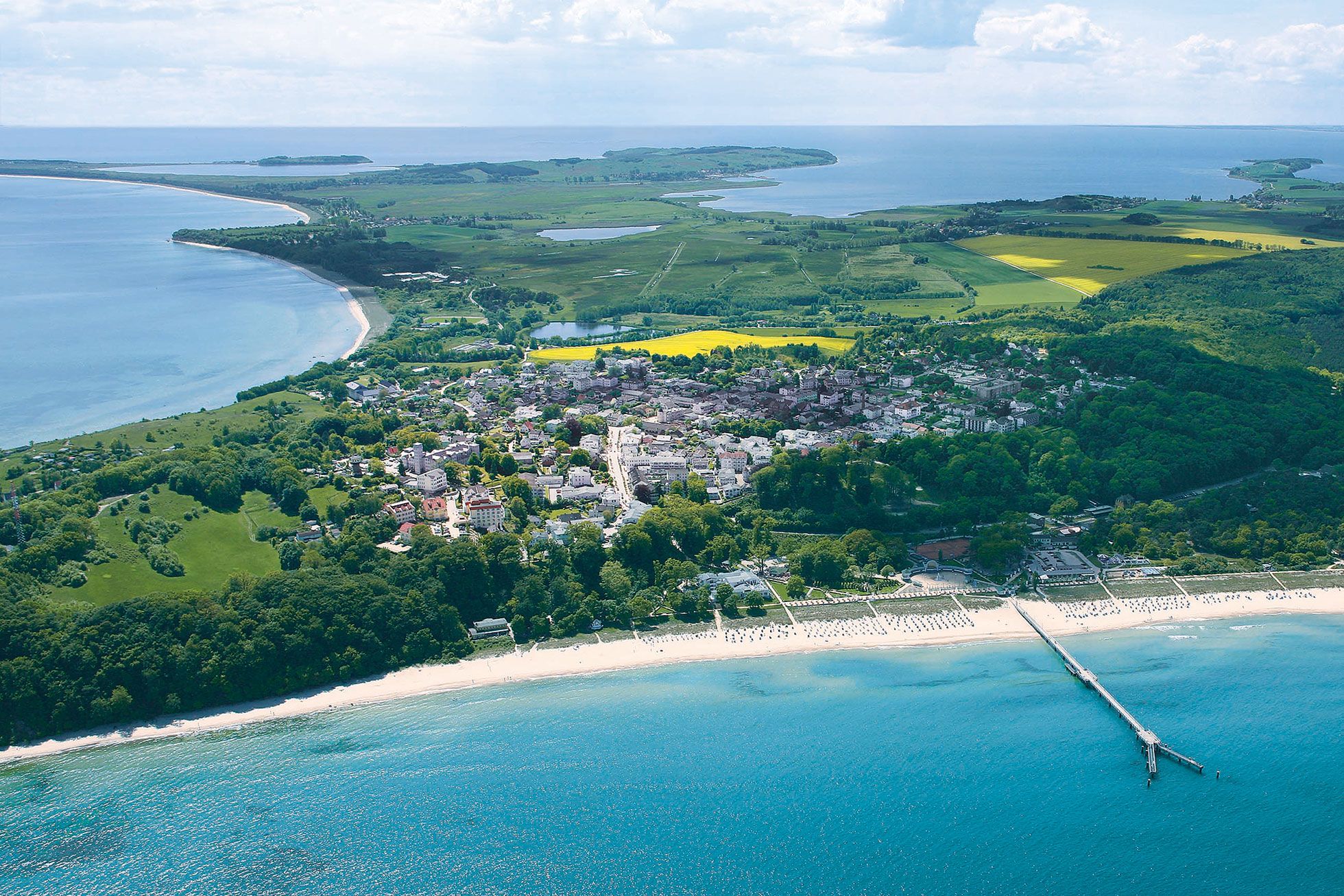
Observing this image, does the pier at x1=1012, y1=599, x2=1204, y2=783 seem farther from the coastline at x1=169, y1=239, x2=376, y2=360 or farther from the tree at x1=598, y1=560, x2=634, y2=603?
the coastline at x1=169, y1=239, x2=376, y2=360

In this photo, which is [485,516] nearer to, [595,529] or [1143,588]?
[595,529]

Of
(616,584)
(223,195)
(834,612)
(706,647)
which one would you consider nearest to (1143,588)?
(834,612)

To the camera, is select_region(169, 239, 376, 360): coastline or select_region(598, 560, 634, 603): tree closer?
select_region(598, 560, 634, 603): tree

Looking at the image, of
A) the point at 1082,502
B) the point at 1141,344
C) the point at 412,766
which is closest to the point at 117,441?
the point at 412,766

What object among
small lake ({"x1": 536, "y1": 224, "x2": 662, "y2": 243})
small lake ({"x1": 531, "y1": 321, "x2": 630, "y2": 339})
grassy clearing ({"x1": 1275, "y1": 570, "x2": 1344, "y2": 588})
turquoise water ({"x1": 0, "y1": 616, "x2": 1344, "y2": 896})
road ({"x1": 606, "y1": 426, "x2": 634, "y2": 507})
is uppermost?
small lake ({"x1": 536, "y1": 224, "x2": 662, "y2": 243})

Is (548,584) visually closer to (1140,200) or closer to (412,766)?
(412,766)

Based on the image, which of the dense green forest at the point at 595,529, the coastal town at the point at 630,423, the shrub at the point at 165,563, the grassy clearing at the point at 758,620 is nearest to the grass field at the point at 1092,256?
the dense green forest at the point at 595,529

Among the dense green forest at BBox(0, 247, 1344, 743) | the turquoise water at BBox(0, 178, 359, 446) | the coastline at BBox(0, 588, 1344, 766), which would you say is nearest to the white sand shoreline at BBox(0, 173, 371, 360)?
the turquoise water at BBox(0, 178, 359, 446)

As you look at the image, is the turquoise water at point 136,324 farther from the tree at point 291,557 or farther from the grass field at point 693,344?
the tree at point 291,557
